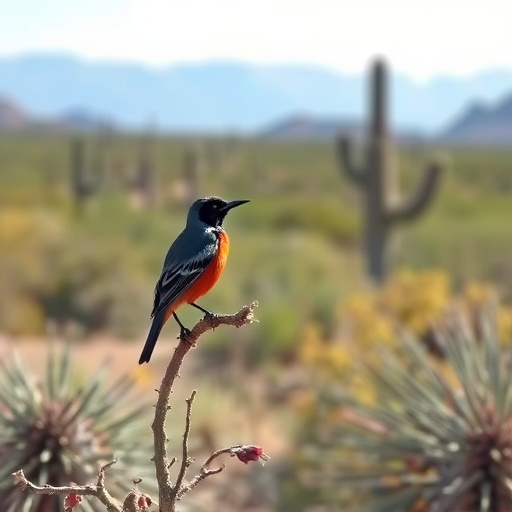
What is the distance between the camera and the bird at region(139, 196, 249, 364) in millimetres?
2430

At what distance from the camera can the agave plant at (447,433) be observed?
4527 mm

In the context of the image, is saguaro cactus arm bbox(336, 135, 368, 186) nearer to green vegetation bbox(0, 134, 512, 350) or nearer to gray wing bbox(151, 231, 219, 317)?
green vegetation bbox(0, 134, 512, 350)

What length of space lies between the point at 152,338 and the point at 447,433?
2630mm

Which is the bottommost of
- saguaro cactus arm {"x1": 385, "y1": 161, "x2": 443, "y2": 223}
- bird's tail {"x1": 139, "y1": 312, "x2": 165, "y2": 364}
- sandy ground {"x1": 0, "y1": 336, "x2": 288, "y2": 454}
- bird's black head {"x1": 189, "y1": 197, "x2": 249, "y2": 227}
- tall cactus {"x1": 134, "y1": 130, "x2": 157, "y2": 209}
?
bird's tail {"x1": 139, "y1": 312, "x2": 165, "y2": 364}

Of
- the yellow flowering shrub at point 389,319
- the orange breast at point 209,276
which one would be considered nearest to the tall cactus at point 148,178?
the yellow flowering shrub at point 389,319

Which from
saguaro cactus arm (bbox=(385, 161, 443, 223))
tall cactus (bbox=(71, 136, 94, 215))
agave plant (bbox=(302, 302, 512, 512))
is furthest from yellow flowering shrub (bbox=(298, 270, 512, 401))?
tall cactus (bbox=(71, 136, 94, 215))

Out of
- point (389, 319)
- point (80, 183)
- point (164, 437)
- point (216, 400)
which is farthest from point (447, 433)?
point (80, 183)

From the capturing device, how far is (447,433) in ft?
15.4

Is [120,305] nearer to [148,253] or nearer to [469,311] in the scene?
[148,253]

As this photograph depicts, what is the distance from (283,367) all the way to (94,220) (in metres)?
15.3

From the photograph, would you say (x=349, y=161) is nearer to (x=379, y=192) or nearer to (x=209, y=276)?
(x=379, y=192)

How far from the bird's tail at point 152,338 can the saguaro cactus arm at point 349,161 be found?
714 inches

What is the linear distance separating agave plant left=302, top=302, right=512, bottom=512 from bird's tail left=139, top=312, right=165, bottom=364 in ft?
7.60

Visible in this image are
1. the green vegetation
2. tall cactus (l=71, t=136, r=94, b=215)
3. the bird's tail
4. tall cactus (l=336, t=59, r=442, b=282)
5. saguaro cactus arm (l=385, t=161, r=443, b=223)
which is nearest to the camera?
the bird's tail
